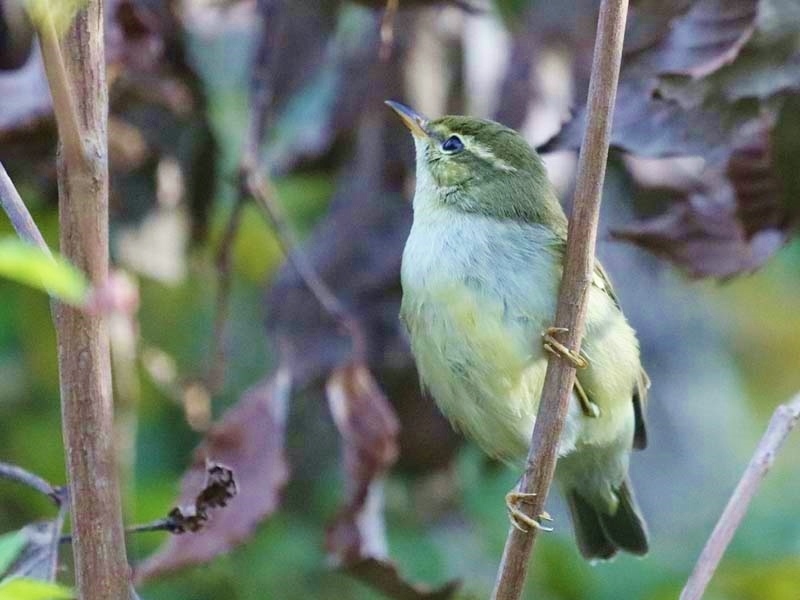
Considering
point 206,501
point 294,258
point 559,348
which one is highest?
point 294,258

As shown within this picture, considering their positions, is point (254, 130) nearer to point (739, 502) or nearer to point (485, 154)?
point (485, 154)

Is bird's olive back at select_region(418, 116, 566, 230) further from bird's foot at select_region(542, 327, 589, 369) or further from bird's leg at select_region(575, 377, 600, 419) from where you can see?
bird's foot at select_region(542, 327, 589, 369)

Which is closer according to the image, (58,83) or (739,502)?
(58,83)

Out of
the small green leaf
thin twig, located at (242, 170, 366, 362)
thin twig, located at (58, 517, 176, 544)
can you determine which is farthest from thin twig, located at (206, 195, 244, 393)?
the small green leaf

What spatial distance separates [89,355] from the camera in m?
1.51

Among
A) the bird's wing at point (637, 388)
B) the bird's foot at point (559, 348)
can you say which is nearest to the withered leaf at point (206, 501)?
the bird's foot at point (559, 348)

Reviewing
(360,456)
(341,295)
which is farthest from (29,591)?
(341,295)

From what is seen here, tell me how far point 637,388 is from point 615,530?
1.54ft

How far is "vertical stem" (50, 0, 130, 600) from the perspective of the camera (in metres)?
1.48

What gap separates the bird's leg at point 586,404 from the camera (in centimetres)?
256

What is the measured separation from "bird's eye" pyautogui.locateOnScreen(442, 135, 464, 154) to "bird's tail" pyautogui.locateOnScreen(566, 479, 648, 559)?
0.98 m

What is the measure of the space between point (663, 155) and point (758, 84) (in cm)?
24

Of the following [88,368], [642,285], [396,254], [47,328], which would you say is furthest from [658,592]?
[88,368]

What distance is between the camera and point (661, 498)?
354 cm
